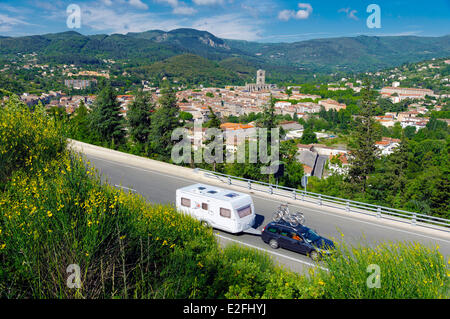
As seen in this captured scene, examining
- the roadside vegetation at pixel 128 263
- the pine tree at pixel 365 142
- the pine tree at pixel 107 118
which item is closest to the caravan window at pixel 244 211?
the roadside vegetation at pixel 128 263

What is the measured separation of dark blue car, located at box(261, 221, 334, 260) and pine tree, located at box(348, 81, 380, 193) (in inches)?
754

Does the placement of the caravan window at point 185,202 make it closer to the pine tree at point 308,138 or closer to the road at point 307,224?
the road at point 307,224

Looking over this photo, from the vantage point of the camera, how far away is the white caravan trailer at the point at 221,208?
11.1 meters

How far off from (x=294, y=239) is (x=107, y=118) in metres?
27.0

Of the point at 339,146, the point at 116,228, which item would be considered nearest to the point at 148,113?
the point at 116,228

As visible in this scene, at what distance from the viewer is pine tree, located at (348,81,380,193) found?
27.4 meters

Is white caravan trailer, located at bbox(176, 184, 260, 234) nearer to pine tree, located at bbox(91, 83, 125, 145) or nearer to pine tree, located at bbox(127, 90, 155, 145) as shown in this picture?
pine tree, located at bbox(127, 90, 155, 145)

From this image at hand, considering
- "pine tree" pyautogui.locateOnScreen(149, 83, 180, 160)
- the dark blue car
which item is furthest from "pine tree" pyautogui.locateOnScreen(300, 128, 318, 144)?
the dark blue car

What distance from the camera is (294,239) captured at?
32.8 feet

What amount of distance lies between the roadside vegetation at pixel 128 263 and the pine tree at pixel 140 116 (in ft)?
80.2

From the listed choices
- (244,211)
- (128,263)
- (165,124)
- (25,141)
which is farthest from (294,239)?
(165,124)

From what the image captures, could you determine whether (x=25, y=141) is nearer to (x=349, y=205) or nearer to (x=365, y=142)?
(x=349, y=205)
